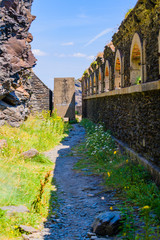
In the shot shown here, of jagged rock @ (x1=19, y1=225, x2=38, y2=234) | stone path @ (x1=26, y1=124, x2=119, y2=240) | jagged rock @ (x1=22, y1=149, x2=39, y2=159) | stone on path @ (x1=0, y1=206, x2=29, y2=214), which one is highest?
jagged rock @ (x1=22, y1=149, x2=39, y2=159)

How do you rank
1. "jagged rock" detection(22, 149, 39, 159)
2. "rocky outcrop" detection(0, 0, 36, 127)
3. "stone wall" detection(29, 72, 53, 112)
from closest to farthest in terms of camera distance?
"jagged rock" detection(22, 149, 39, 159), "rocky outcrop" detection(0, 0, 36, 127), "stone wall" detection(29, 72, 53, 112)

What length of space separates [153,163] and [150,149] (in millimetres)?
326

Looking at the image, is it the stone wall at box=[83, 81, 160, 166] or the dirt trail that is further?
the stone wall at box=[83, 81, 160, 166]

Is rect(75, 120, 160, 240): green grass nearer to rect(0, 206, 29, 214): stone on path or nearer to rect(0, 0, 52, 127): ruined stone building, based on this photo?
rect(0, 206, 29, 214): stone on path

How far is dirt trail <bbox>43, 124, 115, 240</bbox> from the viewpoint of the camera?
12.0 ft

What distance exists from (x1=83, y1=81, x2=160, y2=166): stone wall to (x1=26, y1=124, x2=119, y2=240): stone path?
1279 millimetres

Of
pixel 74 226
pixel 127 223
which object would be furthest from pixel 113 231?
pixel 74 226

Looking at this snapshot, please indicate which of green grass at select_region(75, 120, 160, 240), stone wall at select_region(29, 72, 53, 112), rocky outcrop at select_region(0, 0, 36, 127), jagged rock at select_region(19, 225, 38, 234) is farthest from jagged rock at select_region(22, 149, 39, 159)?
stone wall at select_region(29, 72, 53, 112)

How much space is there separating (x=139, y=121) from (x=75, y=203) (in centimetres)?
260

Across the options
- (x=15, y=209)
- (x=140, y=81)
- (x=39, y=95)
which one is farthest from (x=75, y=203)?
(x=39, y=95)

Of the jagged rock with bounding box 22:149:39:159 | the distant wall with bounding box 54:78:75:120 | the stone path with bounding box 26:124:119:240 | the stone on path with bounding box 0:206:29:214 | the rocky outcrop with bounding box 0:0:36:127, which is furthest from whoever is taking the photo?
the distant wall with bounding box 54:78:75:120

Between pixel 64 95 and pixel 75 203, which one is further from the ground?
pixel 64 95

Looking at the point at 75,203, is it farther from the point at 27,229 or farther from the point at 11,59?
the point at 11,59

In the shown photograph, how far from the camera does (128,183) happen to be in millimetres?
5012
